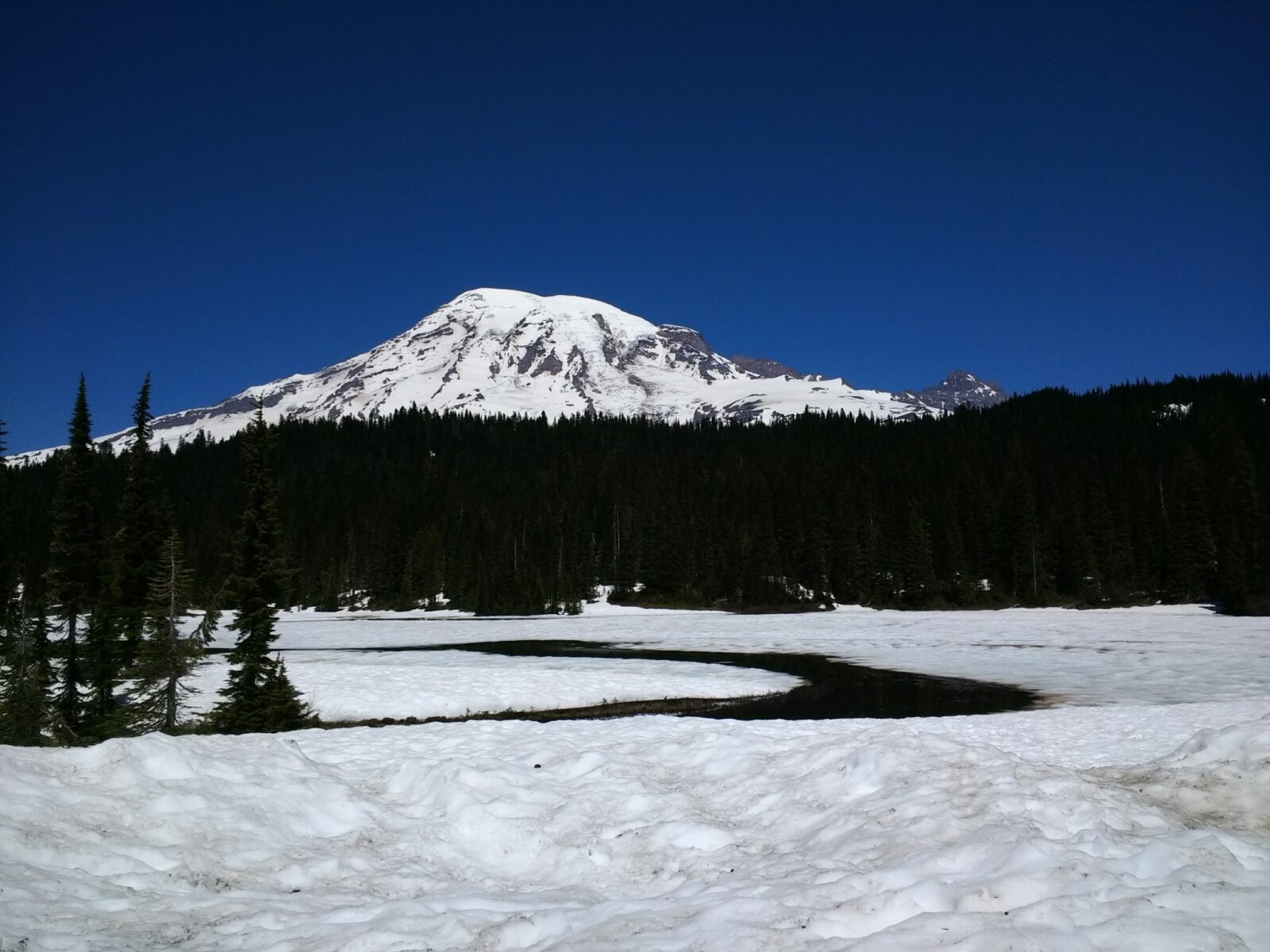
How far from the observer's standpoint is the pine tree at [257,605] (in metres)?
19.2

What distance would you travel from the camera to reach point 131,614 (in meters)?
25.5

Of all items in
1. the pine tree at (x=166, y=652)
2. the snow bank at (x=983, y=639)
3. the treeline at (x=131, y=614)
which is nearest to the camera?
the treeline at (x=131, y=614)

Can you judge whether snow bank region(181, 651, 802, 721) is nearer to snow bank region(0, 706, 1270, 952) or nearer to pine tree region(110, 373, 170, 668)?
pine tree region(110, 373, 170, 668)

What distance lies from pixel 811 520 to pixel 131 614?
250 ft

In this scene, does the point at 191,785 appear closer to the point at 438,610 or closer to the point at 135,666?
the point at 135,666

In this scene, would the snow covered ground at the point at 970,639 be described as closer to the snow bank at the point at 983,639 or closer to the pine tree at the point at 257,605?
the snow bank at the point at 983,639

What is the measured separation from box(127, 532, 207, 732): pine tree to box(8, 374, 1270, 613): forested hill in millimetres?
48940

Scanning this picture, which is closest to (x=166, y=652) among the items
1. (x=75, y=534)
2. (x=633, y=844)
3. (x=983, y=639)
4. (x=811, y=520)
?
(x=75, y=534)

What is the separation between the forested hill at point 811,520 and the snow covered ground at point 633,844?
64.1 meters

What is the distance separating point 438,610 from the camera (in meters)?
90.1

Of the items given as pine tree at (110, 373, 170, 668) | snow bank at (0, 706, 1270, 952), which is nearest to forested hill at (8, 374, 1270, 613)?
pine tree at (110, 373, 170, 668)

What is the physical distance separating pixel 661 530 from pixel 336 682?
68478 mm

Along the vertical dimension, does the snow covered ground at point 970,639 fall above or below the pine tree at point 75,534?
below

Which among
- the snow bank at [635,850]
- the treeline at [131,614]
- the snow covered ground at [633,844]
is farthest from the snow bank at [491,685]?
the snow bank at [635,850]
